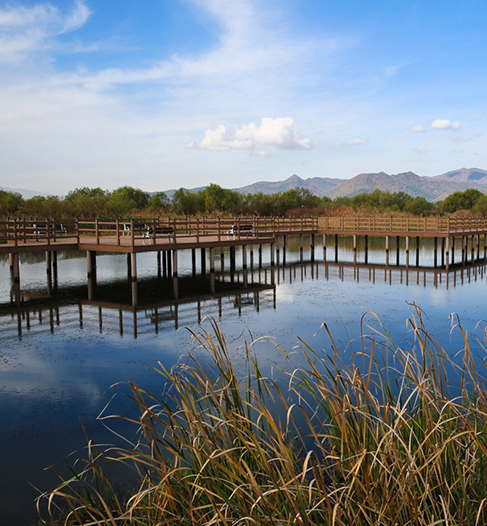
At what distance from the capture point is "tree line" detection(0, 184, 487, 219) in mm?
40656

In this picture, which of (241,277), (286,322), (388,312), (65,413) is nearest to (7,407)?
(65,413)

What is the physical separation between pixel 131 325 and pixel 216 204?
52069 millimetres

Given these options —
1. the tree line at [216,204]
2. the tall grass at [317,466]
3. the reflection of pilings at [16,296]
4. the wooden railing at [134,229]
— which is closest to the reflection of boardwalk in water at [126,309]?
the reflection of pilings at [16,296]

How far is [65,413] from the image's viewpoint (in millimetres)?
6391

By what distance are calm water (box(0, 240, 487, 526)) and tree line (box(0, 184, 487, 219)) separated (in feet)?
62.7

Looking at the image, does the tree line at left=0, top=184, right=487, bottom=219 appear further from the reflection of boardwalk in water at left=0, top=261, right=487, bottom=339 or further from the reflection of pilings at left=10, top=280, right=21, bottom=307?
the reflection of pilings at left=10, top=280, right=21, bottom=307

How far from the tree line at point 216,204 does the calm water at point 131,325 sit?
1910cm

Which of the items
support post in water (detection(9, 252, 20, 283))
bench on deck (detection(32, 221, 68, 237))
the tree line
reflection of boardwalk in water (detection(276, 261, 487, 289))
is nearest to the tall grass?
support post in water (detection(9, 252, 20, 283))

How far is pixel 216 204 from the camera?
205 ft

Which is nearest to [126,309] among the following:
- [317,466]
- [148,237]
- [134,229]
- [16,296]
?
[16,296]

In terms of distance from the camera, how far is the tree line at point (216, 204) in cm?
4066

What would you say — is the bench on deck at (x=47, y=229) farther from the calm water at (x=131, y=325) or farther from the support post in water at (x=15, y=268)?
the calm water at (x=131, y=325)

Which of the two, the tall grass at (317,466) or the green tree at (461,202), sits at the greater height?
the green tree at (461,202)

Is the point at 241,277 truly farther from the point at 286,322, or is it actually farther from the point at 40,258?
the point at 40,258
